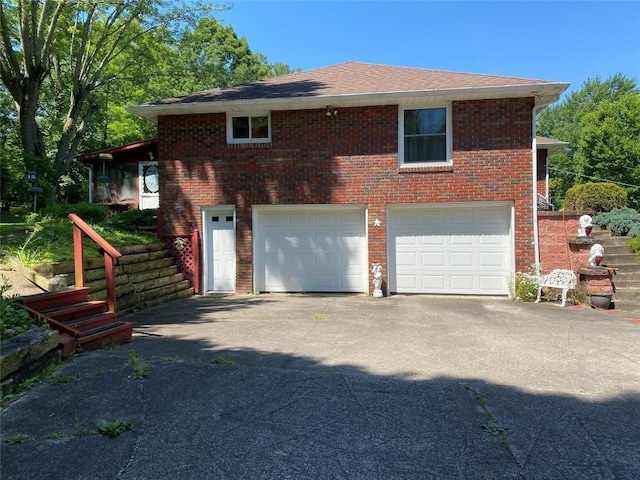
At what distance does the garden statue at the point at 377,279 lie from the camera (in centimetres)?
1006

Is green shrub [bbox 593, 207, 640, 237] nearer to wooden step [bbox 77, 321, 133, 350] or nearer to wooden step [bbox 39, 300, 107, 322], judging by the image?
wooden step [bbox 77, 321, 133, 350]

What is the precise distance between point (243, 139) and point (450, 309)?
257 inches

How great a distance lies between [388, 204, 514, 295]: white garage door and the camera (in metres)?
10.0

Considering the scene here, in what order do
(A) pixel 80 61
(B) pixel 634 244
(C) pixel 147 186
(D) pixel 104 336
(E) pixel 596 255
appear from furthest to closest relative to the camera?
(C) pixel 147 186 < (A) pixel 80 61 < (B) pixel 634 244 < (E) pixel 596 255 < (D) pixel 104 336

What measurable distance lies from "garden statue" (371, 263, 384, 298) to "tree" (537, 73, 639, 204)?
24.0 meters

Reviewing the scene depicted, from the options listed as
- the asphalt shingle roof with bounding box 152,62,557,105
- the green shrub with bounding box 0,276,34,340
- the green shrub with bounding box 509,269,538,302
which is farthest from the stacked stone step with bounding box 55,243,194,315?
the green shrub with bounding box 509,269,538,302

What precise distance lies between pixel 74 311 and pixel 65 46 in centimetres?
1500

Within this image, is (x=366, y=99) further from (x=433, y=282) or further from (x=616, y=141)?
(x=616, y=141)

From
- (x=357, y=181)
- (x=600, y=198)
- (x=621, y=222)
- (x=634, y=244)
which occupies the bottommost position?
(x=634, y=244)

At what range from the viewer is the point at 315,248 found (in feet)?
34.9

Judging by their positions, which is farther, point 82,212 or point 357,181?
point 82,212

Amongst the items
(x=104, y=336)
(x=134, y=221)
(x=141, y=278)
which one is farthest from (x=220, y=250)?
(x=104, y=336)

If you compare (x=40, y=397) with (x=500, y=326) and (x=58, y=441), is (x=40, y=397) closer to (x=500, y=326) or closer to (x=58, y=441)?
(x=58, y=441)

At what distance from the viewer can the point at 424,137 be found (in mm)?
10141
